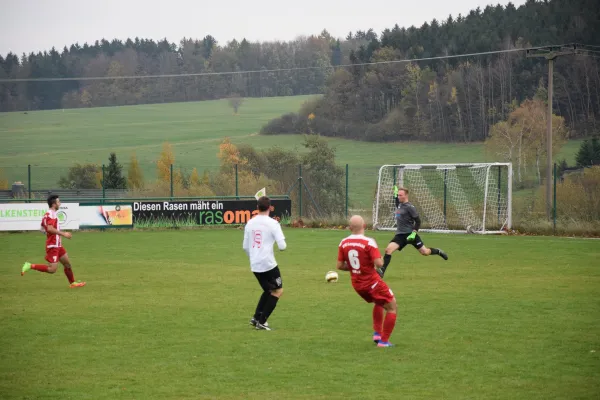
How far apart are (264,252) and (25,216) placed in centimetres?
2371

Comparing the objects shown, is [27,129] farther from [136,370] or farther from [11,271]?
[136,370]

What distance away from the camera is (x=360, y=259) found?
32.8ft

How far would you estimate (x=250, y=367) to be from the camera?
9.16 metres

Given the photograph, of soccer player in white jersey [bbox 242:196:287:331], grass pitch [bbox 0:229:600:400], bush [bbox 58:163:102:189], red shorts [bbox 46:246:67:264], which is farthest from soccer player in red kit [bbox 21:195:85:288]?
bush [bbox 58:163:102:189]

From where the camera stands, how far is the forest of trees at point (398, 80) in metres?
82.6

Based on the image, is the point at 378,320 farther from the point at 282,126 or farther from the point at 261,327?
the point at 282,126

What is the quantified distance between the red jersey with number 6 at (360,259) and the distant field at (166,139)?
45772 mm

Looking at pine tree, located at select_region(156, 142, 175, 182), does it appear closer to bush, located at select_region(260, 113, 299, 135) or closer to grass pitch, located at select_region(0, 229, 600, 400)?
bush, located at select_region(260, 113, 299, 135)

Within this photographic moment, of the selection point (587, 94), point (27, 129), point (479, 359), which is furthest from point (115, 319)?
point (27, 129)

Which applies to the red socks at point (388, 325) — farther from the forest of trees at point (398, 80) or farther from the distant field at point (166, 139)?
the forest of trees at point (398, 80)

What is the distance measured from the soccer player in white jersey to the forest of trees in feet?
243

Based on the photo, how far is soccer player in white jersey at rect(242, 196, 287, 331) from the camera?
11273mm

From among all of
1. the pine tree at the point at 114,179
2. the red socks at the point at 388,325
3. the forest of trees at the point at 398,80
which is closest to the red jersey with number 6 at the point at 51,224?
the red socks at the point at 388,325

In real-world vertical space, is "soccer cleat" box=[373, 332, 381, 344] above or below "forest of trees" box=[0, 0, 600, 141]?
below
